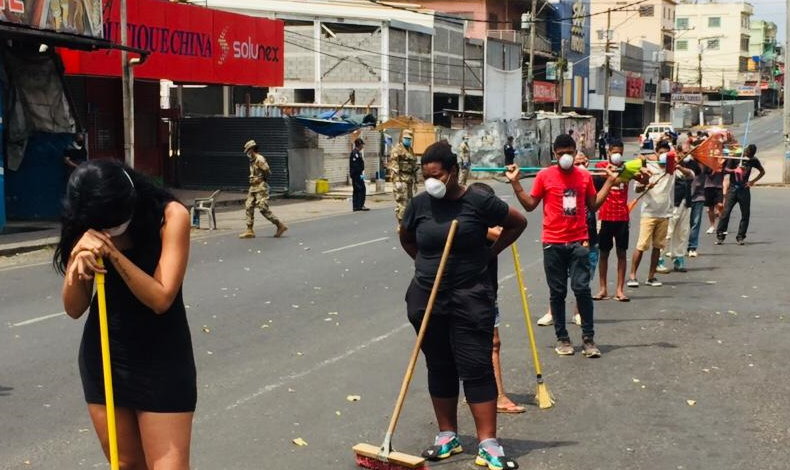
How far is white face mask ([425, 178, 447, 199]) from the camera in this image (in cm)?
555

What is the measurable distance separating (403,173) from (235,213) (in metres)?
6.07

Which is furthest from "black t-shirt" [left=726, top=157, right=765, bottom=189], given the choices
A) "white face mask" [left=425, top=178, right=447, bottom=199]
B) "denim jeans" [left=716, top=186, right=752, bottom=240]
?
"white face mask" [left=425, top=178, right=447, bottom=199]

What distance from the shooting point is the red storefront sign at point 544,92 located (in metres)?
63.4

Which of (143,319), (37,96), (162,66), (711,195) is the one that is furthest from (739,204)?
(143,319)

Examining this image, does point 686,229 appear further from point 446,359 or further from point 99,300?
point 99,300

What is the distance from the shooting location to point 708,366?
823 centimetres

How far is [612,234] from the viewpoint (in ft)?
37.3

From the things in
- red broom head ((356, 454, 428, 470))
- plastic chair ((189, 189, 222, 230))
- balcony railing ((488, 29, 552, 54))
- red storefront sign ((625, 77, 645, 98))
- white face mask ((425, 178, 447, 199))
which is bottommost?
red broom head ((356, 454, 428, 470))

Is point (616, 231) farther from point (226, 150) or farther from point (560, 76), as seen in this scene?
point (560, 76)

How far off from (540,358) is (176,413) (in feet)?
17.0

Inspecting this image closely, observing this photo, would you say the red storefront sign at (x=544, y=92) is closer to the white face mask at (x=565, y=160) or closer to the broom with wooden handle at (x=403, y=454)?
the white face mask at (x=565, y=160)

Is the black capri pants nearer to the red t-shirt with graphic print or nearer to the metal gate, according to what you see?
the red t-shirt with graphic print

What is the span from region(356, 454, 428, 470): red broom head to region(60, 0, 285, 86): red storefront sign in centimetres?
1893

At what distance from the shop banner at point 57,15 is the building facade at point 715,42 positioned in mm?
107218
